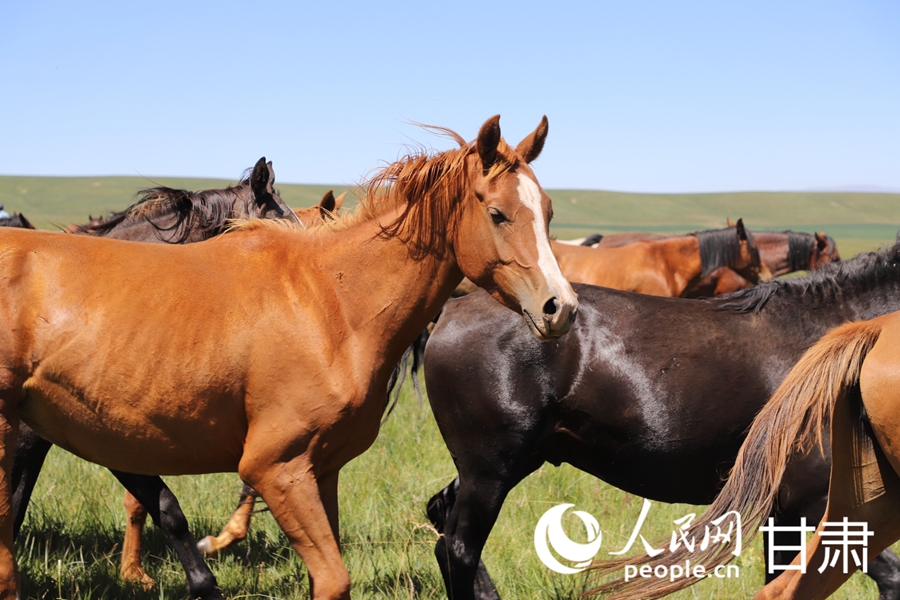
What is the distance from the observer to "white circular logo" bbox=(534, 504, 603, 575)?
395 centimetres

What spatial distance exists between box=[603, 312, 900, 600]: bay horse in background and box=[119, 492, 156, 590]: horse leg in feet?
8.18

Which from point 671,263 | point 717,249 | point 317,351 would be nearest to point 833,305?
point 317,351

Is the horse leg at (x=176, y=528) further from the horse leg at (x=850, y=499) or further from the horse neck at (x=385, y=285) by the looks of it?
the horse leg at (x=850, y=499)

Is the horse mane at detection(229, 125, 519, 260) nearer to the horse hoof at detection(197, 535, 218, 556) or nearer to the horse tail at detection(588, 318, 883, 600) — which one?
the horse tail at detection(588, 318, 883, 600)

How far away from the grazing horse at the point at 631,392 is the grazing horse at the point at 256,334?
3.10 feet

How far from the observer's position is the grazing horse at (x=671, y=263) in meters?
10.8

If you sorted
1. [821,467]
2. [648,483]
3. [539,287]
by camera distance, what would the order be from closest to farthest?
[539,287] → [821,467] → [648,483]

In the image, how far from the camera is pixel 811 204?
106125 millimetres

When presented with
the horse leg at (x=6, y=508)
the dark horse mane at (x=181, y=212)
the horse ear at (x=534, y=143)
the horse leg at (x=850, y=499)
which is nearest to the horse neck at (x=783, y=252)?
the dark horse mane at (x=181, y=212)

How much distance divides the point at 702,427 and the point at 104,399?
2.46m

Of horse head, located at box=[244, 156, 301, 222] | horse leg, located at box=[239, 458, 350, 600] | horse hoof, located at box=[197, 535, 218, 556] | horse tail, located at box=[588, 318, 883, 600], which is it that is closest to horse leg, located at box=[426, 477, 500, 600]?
horse hoof, located at box=[197, 535, 218, 556]

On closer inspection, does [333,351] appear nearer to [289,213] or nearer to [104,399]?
[104,399]

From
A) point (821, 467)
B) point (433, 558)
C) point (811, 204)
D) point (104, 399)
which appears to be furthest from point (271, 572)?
point (811, 204)

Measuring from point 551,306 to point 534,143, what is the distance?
679mm
